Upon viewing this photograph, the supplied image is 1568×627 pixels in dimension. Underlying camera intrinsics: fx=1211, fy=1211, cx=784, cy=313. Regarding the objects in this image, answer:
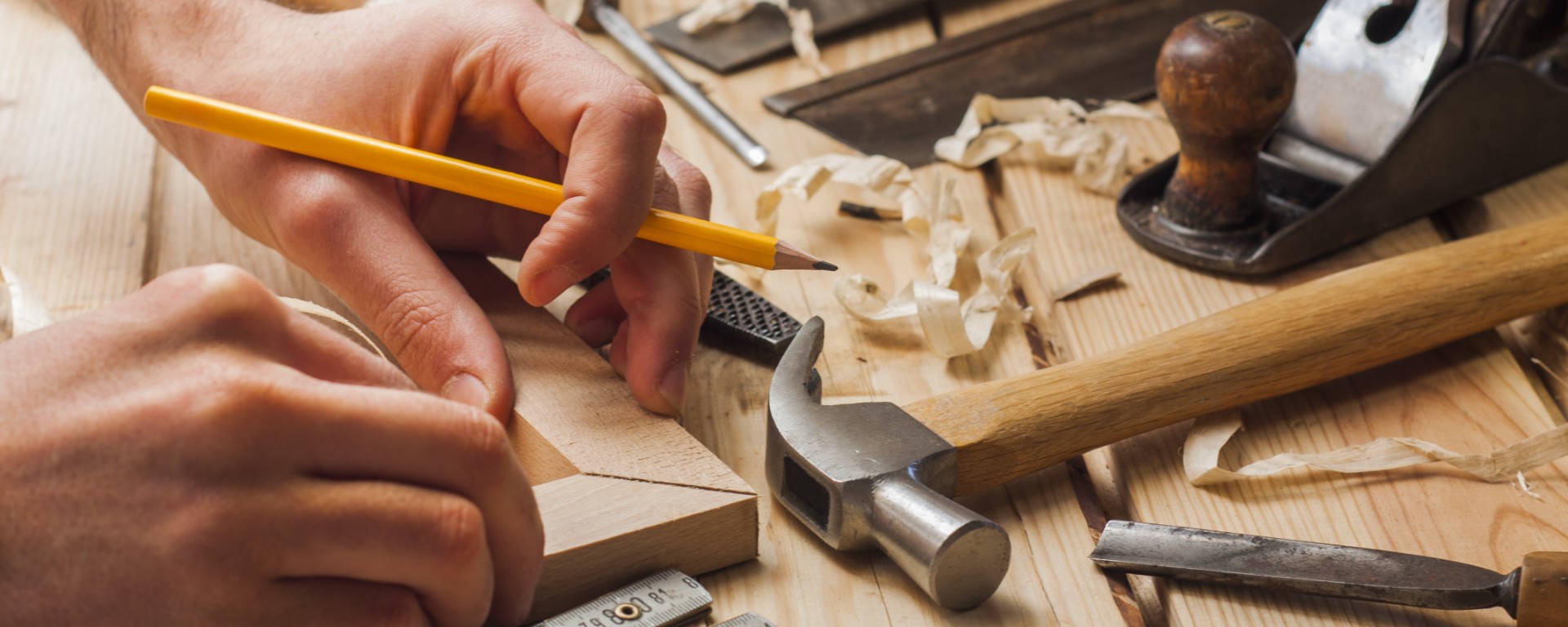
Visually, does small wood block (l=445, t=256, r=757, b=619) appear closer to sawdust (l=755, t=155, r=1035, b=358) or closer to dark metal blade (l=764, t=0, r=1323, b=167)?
sawdust (l=755, t=155, r=1035, b=358)

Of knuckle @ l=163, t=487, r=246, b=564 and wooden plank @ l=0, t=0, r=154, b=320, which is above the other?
knuckle @ l=163, t=487, r=246, b=564

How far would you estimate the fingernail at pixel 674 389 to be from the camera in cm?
98

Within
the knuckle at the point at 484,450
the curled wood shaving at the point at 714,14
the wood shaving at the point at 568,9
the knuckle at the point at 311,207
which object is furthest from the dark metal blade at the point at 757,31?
the knuckle at the point at 484,450

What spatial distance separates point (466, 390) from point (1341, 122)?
1.04m

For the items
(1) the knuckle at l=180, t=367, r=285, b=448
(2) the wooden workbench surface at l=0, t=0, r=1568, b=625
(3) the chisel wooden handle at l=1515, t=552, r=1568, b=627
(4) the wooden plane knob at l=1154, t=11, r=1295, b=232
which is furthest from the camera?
(4) the wooden plane knob at l=1154, t=11, r=1295, b=232

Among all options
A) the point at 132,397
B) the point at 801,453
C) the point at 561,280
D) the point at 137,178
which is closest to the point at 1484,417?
the point at 801,453

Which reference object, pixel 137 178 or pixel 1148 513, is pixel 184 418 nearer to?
pixel 1148 513

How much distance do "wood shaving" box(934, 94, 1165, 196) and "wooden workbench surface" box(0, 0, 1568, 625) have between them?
0.09 feet

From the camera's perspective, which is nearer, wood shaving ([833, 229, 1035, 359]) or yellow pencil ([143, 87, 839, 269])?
yellow pencil ([143, 87, 839, 269])

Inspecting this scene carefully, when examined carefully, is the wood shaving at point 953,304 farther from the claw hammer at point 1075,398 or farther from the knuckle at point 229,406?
the knuckle at point 229,406

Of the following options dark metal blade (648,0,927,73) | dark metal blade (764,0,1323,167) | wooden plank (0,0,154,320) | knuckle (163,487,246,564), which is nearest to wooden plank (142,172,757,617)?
knuckle (163,487,246,564)

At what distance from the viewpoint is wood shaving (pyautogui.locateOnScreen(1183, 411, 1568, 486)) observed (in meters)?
0.99

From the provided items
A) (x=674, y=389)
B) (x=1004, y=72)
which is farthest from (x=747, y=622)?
(x=1004, y=72)

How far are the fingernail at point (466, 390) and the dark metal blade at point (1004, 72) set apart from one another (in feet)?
2.41
